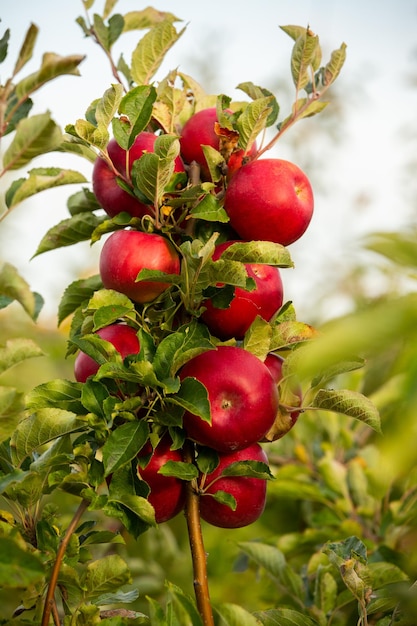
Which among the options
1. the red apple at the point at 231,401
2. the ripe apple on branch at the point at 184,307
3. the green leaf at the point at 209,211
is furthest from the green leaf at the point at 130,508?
the green leaf at the point at 209,211

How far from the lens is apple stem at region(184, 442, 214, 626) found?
0.82 m

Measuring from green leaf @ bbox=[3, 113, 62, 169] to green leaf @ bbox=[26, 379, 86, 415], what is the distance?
0.27m

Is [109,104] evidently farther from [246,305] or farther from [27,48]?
[246,305]

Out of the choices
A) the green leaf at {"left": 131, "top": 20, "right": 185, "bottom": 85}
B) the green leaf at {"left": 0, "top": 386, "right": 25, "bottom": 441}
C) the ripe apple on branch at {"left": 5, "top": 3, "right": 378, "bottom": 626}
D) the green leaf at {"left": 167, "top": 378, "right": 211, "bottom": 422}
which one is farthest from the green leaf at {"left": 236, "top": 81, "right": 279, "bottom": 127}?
the green leaf at {"left": 0, "top": 386, "right": 25, "bottom": 441}

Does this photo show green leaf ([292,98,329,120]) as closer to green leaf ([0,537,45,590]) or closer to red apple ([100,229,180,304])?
red apple ([100,229,180,304])

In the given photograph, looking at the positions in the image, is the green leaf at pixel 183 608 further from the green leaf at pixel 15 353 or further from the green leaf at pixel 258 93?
the green leaf at pixel 258 93

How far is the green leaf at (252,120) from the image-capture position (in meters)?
0.93

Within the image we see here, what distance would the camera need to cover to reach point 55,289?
4852mm

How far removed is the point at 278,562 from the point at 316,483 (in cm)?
58

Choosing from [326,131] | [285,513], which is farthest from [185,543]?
[326,131]

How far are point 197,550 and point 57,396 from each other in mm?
254

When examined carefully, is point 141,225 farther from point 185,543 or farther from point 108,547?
point 185,543

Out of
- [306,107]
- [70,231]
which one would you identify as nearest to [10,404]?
[70,231]

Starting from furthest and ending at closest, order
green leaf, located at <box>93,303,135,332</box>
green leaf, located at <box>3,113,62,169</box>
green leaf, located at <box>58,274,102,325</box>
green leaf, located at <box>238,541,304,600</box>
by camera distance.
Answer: green leaf, located at <box>238,541,304,600</box>
green leaf, located at <box>58,274,102,325</box>
green leaf, located at <box>93,303,135,332</box>
green leaf, located at <box>3,113,62,169</box>
